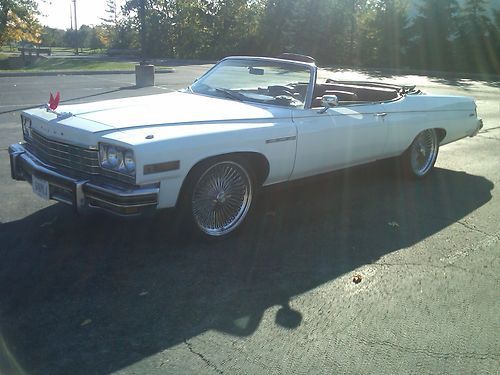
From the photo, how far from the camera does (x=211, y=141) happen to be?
4246 mm

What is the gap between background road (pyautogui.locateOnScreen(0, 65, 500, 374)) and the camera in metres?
3.04

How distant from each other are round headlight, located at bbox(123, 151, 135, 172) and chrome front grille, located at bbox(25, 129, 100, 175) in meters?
0.29

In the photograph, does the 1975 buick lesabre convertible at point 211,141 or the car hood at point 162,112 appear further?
the car hood at point 162,112

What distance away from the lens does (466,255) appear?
4.62 metres

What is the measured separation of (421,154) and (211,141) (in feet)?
11.9

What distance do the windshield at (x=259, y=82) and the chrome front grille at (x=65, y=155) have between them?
1.74 metres

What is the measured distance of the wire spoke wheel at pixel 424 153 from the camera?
673 cm

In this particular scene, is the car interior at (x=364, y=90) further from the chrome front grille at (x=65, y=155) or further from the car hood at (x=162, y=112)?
the chrome front grille at (x=65, y=155)

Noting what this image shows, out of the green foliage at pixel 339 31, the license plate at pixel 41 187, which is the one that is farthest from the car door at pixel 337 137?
the green foliage at pixel 339 31

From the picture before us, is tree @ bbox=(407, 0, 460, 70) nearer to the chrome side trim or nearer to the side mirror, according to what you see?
the side mirror

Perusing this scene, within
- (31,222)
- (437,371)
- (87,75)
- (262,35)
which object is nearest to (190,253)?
(31,222)

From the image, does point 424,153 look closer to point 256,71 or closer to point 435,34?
point 256,71

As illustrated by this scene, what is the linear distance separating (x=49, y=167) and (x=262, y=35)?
3732 centimetres

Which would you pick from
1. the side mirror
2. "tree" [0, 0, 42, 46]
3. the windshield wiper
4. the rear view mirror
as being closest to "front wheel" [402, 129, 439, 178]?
the side mirror
